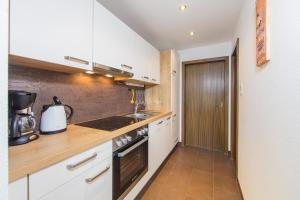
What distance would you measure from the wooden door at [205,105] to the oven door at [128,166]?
1783mm

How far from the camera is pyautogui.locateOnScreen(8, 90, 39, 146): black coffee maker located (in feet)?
→ 2.71

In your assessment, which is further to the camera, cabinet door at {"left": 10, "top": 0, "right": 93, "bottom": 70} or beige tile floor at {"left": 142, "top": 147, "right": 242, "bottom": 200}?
beige tile floor at {"left": 142, "top": 147, "right": 242, "bottom": 200}

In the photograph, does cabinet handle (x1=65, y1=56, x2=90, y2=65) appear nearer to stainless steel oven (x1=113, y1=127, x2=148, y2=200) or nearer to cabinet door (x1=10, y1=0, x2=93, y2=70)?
cabinet door (x1=10, y1=0, x2=93, y2=70)

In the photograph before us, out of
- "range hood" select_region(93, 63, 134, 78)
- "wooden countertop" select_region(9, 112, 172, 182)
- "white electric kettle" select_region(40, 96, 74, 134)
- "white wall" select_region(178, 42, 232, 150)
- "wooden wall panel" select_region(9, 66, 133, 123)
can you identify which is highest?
"white wall" select_region(178, 42, 232, 150)

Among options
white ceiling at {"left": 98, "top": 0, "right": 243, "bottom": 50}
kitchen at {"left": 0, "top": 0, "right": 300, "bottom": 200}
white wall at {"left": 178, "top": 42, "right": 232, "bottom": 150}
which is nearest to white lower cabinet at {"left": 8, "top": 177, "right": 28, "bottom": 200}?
kitchen at {"left": 0, "top": 0, "right": 300, "bottom": 200}

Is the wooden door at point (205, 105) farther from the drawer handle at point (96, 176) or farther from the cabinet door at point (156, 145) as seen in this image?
the drawer handle at point (96, 176)

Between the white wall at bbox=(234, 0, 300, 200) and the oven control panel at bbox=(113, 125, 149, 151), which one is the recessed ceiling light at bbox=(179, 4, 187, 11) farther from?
the oven control panel at bbox=(113, 125, 149, 151)

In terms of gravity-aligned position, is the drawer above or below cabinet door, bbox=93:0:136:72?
below

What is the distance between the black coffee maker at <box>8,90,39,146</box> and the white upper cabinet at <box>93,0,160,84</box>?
58cm

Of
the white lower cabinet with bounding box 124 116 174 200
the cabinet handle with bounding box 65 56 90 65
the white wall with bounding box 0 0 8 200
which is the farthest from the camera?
the white lower cabinet with bounding box 124 116 174 200

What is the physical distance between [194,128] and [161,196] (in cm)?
181

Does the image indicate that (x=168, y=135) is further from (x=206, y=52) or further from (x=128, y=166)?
(x=206, y=52)

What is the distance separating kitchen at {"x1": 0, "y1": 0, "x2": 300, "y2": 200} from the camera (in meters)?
0.68

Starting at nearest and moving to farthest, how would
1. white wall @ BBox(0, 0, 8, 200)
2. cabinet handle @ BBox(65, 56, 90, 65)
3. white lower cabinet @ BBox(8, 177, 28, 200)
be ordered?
white wall @ BBox(0, 0, 8, 200)
white lower cabinet @ BBox(8, 177, 28, 200)
cabinet handle @ BBox(65, 56, 90, 65)
